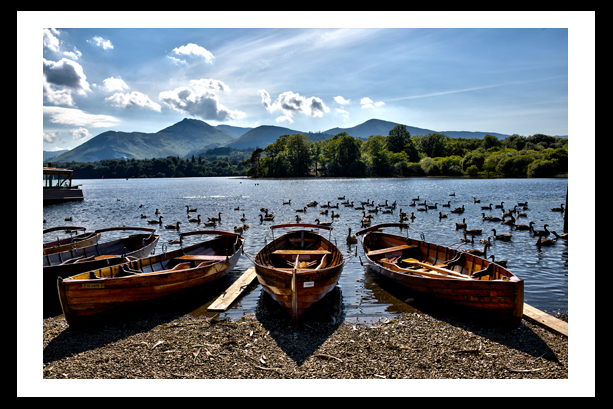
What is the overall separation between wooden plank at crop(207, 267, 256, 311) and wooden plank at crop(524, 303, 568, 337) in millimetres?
9017

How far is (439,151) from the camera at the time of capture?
164500 millimetres

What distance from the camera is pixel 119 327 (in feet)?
31.9

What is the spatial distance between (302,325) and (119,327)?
205 inches

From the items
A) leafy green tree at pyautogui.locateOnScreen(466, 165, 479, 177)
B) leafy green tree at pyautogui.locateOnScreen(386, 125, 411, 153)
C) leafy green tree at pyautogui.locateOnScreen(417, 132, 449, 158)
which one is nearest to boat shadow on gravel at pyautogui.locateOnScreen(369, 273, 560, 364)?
leafy green tree at pyautogui.locateOnScreen(466, 165, 479, 177)

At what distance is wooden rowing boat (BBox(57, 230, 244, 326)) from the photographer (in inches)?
370

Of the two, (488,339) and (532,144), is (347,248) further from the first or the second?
(532,144)

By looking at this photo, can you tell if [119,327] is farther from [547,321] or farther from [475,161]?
[475,161]

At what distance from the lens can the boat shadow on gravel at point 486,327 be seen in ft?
26.6

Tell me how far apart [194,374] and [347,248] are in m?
15.2

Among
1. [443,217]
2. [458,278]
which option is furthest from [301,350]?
[443,217]

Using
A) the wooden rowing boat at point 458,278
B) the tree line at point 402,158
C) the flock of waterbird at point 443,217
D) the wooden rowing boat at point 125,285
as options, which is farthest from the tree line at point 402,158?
the wooden rowing boat at point 125,285

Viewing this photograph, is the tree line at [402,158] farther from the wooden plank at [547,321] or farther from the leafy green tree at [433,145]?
the wooden plank at [547,321]

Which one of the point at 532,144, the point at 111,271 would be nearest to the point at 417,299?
the point at 111,271

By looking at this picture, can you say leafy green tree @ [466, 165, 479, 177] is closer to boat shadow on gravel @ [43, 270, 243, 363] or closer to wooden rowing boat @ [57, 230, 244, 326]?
wooden rowing boat @ [57, 230, 244, 326]
